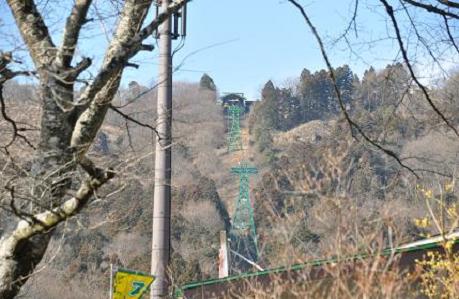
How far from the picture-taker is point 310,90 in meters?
94.5

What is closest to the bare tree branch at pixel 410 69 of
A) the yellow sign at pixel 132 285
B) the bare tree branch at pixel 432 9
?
the bare tree branch at pixel 432 9

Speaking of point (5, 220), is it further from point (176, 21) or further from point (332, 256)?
point (176, 21)

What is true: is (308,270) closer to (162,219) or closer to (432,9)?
(432,9)

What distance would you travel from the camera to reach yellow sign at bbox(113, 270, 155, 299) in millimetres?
8703

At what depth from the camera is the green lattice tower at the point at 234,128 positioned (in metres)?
80.4

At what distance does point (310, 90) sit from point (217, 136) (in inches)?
1053

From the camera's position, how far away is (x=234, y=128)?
85.6 m

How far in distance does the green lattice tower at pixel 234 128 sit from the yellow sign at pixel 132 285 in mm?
69837

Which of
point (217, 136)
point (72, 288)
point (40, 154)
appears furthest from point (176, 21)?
point (217, 136)

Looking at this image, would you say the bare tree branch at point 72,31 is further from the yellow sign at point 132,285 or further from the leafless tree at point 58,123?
the yellow sign at point 132,285

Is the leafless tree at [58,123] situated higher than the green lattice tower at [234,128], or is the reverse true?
the green lattice tower at [234,128]

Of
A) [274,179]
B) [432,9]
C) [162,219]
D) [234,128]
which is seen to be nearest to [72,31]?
[432,9]

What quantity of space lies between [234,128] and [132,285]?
3034 inches

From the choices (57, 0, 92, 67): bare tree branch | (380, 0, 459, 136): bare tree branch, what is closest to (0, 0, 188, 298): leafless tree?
(57, 0, 92, 67): bare tree branch
